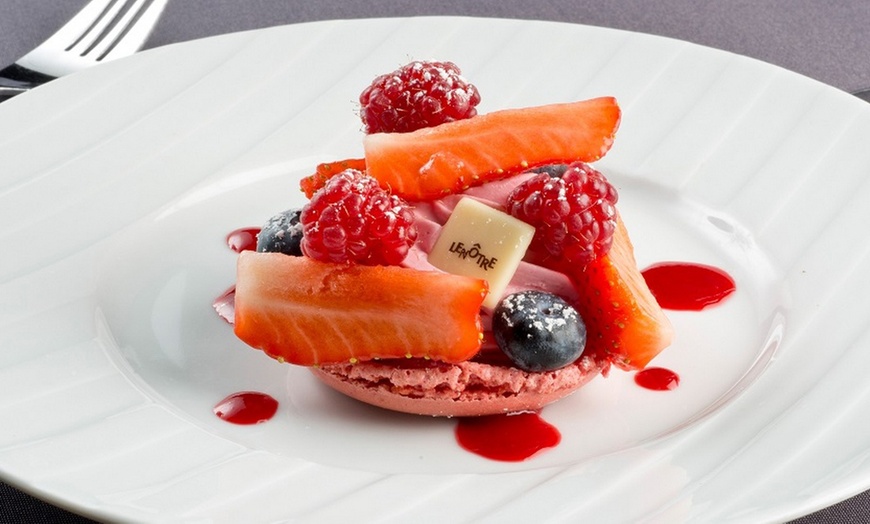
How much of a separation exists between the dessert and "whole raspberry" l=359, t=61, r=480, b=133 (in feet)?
0.04

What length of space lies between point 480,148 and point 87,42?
2011 mm

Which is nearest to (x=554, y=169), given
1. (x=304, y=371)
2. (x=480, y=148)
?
(x=480, y=148)

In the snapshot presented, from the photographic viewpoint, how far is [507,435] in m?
2.48

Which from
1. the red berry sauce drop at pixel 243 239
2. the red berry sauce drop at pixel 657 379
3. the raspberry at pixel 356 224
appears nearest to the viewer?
the raspberry at pixel 356 224

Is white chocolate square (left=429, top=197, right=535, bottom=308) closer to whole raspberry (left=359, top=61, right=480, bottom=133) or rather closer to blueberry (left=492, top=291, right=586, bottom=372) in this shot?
blueberry (left=492, top=291, right=586, bottom=372)

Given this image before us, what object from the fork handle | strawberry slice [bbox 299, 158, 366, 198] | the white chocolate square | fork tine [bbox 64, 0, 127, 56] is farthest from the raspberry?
fork tine [bbox 64, 0, 127, 56]

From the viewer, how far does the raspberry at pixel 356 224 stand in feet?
7.66

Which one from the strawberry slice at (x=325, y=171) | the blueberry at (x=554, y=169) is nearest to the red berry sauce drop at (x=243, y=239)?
the strawberry slice at (x=325, y=171)

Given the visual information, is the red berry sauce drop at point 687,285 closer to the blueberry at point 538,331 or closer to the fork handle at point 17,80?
the blueberry at point 538,331

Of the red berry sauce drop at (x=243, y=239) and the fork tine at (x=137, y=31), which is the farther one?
the fork tine at (x=137, y=31)

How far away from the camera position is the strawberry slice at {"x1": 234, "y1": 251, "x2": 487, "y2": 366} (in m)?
2.35

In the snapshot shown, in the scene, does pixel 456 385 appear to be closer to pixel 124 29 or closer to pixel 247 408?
pixel 247 408

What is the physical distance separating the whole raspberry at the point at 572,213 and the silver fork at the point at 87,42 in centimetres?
210

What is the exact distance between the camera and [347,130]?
361cm
